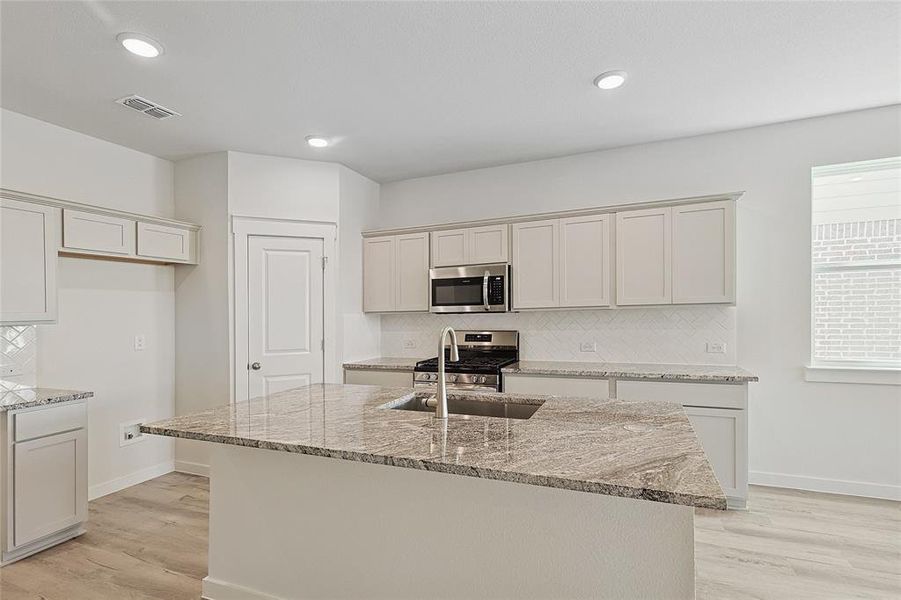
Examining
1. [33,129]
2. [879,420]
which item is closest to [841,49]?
[879,420]

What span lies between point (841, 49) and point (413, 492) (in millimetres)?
3133

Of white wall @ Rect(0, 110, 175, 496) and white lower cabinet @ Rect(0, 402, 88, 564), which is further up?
white wall @ Rect(0, 110, 175, 496)

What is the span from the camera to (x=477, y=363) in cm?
404

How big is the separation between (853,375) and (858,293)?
606mm

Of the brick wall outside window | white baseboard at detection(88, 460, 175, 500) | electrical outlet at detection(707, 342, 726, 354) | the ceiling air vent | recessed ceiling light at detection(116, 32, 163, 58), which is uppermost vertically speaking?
recessed ceiling light at detection(116, 32, 163, 58)

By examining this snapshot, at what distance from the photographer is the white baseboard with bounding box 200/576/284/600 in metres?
2.12

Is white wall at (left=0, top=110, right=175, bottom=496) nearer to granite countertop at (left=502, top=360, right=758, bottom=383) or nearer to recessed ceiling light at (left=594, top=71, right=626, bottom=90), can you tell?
granite countertop at (left=502, top=360, right=758, bottom=383)

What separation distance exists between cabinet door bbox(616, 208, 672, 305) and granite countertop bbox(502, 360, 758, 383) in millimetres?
529

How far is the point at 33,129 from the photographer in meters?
3.28

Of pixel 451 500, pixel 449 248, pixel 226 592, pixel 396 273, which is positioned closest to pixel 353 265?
pixel 396 273

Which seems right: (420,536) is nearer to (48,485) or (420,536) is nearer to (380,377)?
(48,485)

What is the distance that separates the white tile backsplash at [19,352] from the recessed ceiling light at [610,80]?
12.9ft

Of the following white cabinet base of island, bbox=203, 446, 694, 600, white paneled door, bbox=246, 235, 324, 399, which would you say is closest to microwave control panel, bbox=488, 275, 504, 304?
white paneled door, bbox=246, 235, 324, 399

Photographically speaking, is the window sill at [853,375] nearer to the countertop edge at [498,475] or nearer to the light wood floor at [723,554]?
the light wood floor at [723,554]
